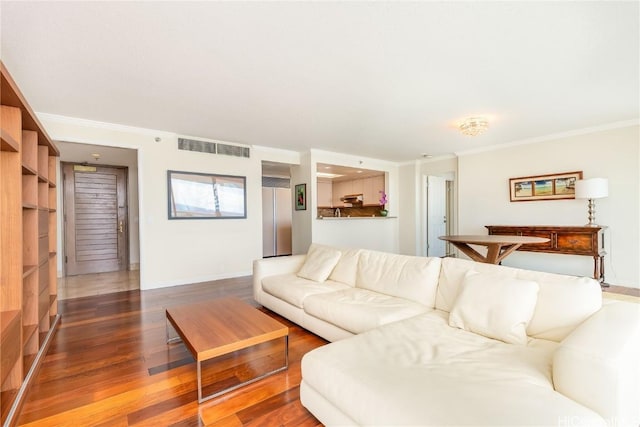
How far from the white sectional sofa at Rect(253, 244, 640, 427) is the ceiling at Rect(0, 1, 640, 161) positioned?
1.62m

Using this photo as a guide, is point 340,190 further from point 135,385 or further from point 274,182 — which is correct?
point 135,385

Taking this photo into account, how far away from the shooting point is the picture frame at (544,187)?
460cm

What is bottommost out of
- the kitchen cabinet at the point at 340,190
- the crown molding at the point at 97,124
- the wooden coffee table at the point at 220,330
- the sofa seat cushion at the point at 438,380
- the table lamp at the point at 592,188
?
the wooden coffee table at the point at 220,330

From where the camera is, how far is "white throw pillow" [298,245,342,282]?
10.4ft

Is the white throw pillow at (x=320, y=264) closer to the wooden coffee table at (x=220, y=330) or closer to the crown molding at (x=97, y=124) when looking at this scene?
the wooden coffee table at (x=220, y=330)

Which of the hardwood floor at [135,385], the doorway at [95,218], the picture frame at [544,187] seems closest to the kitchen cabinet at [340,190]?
the picture frame at [544,187]

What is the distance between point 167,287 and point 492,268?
4.21 metres

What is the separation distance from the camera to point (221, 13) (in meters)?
1.81

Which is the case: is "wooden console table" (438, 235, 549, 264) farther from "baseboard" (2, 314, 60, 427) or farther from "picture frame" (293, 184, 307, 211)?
"baseboard" (2, 314, 60, 427)

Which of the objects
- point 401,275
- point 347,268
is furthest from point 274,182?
point 401,275

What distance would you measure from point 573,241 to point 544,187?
1006mm

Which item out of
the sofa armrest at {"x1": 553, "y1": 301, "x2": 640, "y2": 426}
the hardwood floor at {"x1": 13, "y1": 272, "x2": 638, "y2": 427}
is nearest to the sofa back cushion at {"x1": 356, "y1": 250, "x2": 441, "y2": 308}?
the hardwood floor at {"x1": 13, "y1": 272, "x2": 638, "y2": 427}

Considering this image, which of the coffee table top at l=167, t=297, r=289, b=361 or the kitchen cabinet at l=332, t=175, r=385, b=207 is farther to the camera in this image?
the kitchen cabinet at l=332, t=175, r=385, b=207

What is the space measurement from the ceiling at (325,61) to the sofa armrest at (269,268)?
177 cm
